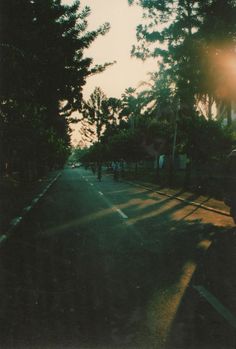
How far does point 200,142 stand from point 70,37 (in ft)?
36.2

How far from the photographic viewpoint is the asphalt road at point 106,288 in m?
4.56

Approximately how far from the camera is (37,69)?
539 inches

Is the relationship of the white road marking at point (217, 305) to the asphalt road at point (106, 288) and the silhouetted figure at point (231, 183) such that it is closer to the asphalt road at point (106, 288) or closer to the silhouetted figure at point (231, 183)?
the asphalt road at point (106, 288)

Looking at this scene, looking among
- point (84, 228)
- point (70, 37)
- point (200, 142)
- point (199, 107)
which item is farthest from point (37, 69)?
point (199, 107)

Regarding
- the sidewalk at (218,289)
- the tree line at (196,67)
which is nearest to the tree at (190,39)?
the tree line at (196,67)

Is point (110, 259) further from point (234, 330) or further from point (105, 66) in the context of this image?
point (105, 66)

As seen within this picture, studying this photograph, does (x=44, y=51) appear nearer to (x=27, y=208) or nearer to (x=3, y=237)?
(x=3, y=237)

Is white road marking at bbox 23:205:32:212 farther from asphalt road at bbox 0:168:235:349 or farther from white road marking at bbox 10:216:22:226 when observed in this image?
asphalt road at bbox 0:168:235:349

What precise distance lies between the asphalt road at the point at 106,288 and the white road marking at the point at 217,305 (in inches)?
3.8

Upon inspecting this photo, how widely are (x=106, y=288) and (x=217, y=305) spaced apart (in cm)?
155

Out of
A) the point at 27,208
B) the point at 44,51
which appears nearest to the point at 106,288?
the point at 44,51

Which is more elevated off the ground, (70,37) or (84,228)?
(70,37)

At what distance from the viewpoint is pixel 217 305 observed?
5496mm

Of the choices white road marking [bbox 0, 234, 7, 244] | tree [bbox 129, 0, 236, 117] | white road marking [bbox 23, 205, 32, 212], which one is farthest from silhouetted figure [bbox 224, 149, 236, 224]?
tree [bbox 129, 0, 236, 117]
